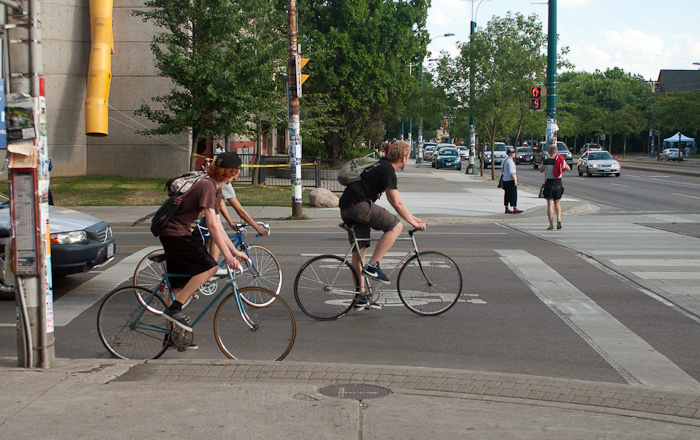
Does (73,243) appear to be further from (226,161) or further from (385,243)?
(385,243)

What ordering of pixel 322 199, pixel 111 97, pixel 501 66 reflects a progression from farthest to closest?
pixel 501 66 < pixel 111 97 < pixel 322 199

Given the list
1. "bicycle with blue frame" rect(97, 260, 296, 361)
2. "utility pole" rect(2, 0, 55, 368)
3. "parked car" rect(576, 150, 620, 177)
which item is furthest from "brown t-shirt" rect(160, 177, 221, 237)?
"parked car" rect(576, 150, 620, 177)

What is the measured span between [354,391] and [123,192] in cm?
1970

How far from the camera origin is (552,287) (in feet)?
29.1

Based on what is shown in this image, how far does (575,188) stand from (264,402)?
28542mm

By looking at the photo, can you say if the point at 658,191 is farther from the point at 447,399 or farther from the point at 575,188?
the point at 447,399

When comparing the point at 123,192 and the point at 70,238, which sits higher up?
the point at 70,238

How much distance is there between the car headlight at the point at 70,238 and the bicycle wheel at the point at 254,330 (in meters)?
3.39

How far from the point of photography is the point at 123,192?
74.9 ft

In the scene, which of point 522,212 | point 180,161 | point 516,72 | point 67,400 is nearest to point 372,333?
point 67,400

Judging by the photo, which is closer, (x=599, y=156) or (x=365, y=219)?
(x=365, y=219)

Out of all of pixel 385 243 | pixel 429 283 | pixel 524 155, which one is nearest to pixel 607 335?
pixel 429 283

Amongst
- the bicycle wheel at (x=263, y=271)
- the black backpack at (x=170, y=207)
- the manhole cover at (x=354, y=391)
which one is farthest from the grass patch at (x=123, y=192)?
the manhole cover at (x=354, y=391)

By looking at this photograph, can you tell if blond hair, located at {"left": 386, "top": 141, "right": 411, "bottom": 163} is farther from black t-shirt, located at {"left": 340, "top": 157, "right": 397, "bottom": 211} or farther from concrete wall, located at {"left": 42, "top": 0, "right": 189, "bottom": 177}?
concrete wall, located at {"left": 42, "top": 0, "right": 189, "bottom": 177}
